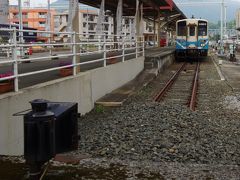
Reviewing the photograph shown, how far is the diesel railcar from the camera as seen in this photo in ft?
116

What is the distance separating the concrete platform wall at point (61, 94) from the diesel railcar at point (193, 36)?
16.7 meters

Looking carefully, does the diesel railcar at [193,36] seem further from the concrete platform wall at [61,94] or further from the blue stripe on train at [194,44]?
the concrete platform wall at [61,94]

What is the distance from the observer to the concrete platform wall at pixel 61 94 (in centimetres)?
684

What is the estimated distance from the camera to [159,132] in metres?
9.33

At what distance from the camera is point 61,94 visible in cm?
992

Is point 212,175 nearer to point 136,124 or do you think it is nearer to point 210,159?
point 210,159

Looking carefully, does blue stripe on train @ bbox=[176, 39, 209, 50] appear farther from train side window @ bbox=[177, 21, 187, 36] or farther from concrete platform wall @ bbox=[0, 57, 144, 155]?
concrete platform wall @ bbox=[0, 57, 144, 155]

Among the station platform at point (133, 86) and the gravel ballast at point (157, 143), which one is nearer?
the gravel ballast at point (157, 143)

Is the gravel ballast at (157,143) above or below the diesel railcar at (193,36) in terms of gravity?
below

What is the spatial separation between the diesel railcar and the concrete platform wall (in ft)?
54.8

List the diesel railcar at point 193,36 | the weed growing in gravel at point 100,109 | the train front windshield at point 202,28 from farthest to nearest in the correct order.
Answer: the train front windshield at point 202,28 < the diesel railcar at point 193,36 < the weed growing in gravel at point 100,109

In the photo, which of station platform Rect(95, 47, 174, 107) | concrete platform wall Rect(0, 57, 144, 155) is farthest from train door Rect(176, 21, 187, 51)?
concrete platform wall Rect(0, 57, 144, 155)

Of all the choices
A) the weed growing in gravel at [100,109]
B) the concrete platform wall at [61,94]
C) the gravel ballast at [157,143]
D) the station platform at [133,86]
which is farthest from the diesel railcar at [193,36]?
the weed growing in gravel at [100,109]

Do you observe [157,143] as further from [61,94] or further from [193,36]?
[193,36]
